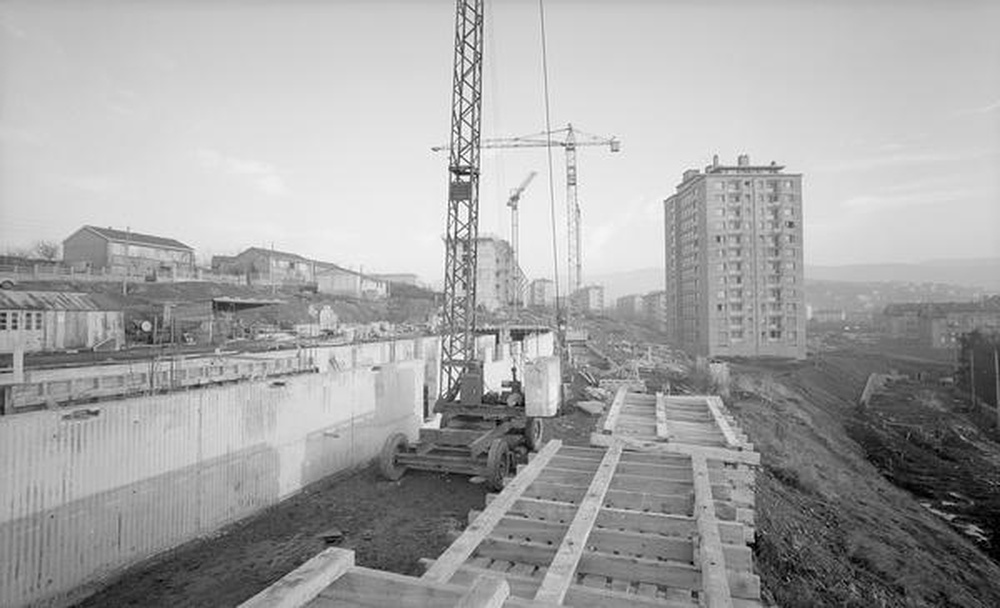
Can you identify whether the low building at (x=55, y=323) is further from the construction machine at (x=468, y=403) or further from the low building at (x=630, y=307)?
the low building at (x=630, y=307)

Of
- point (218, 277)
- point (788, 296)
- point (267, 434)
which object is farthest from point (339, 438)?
point (788, 296)

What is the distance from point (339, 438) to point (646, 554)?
437 inches

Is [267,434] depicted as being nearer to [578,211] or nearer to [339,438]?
[339,438]

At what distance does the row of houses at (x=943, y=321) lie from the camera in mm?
71875

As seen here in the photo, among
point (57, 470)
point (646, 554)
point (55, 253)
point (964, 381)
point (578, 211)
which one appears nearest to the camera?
point (646, 554)

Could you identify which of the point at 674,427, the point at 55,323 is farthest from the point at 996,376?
the point at 55,323

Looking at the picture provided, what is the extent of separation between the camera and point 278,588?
8.94ft

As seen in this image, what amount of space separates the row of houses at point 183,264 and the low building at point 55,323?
1820 cm

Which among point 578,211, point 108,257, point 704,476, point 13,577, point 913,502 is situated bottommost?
point 913,502

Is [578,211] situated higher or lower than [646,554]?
higher

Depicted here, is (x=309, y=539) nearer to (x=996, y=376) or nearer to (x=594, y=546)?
(x=594, y=546)

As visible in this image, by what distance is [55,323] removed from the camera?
25.8m

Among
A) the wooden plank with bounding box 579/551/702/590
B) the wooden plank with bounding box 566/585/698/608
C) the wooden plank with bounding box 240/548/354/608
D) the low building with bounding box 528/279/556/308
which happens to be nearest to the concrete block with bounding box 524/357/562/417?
the wooden plank with bounding box 579/551/702/590

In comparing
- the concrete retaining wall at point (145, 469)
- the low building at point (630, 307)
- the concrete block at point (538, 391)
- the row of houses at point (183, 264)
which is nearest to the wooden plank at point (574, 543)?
the concrete retaining wall at point (145, 469)
